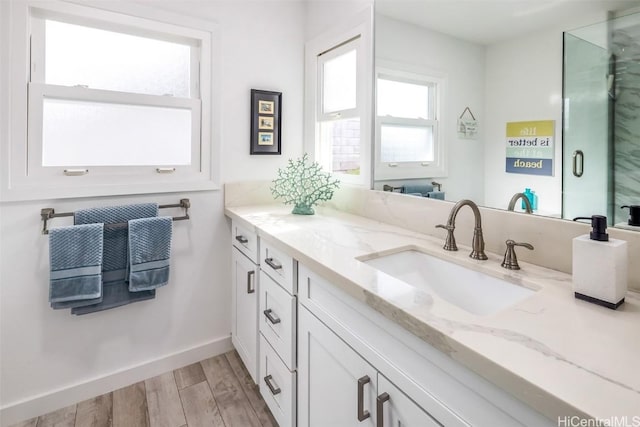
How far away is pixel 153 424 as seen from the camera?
1.53 m

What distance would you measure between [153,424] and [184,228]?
97cm

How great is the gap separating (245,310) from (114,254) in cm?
71

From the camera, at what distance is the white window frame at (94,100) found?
1.46 metres

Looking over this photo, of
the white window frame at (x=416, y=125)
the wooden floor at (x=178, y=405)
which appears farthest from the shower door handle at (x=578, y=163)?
the wooden floor at (x=178, y=405)

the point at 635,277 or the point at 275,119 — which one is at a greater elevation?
the point at 275,119

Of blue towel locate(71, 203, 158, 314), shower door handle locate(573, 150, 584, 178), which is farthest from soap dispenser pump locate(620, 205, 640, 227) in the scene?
blue towel locate(71, 203, 158, 314)

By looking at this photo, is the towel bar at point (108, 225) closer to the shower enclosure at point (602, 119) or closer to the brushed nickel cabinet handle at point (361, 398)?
the brushed nickel cabinet handle at point (361, 398)

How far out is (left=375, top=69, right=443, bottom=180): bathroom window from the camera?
140 centimetres

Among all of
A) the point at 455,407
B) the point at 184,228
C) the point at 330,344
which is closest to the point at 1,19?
the point at 184,228

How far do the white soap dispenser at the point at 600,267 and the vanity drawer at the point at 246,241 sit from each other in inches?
47.6

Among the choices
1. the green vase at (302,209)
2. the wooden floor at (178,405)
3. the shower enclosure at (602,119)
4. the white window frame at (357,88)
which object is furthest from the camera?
the green vase at (302,209)

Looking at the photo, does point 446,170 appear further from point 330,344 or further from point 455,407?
point 455,407

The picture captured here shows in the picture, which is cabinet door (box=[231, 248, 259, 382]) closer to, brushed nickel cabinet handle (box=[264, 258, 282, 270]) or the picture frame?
brushed nickel cabinet handle (box=[264, 258, 282, 270])

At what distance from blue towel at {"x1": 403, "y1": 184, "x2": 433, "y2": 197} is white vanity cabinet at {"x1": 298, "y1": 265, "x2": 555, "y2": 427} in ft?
2.18
